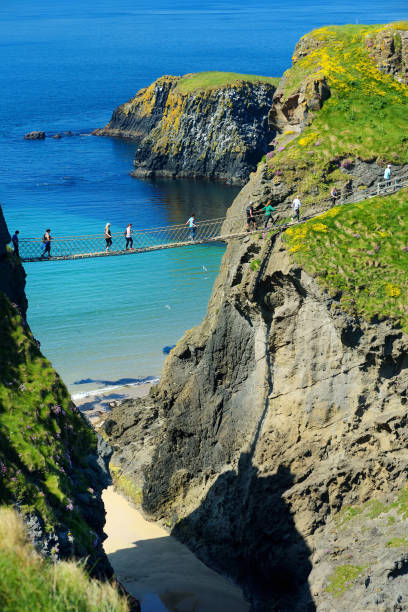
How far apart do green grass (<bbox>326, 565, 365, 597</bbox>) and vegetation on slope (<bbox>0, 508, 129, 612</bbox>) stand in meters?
12.5

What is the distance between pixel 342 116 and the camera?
121 feet

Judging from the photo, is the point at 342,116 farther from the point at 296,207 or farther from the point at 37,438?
the point at 37,438

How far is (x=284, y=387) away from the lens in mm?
32031

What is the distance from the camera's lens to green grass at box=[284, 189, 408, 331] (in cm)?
2909

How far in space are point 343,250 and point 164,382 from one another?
42.4ft

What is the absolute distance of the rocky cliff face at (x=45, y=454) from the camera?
20.2 m

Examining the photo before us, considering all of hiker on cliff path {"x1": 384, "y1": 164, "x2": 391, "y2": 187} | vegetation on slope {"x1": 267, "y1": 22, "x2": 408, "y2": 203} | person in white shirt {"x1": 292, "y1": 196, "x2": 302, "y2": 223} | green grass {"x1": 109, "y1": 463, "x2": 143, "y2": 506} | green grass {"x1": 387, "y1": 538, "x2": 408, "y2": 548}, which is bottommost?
green grass {"x1": 109, "y1": 463, "x2": 143, "y2": 506}

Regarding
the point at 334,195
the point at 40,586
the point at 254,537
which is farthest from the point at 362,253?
the point at 40,586

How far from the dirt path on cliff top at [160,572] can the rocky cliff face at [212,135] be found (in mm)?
75076

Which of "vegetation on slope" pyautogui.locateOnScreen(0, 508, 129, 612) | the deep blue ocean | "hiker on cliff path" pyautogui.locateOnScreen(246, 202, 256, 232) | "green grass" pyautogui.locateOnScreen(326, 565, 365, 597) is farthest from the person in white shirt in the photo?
the deep blue ocean

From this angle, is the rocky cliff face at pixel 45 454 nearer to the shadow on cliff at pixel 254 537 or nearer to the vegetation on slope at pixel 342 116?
the shadow on cliff at pixel 254 537

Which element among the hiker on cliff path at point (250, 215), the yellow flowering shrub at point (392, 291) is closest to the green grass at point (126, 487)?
the hiker on cliff path at point (250, 215)

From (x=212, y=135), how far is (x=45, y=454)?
90.4 m

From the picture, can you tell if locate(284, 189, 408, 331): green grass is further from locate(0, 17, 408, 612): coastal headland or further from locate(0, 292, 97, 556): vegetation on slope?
locate(0, 292, 97, 556): vegetation on slope
